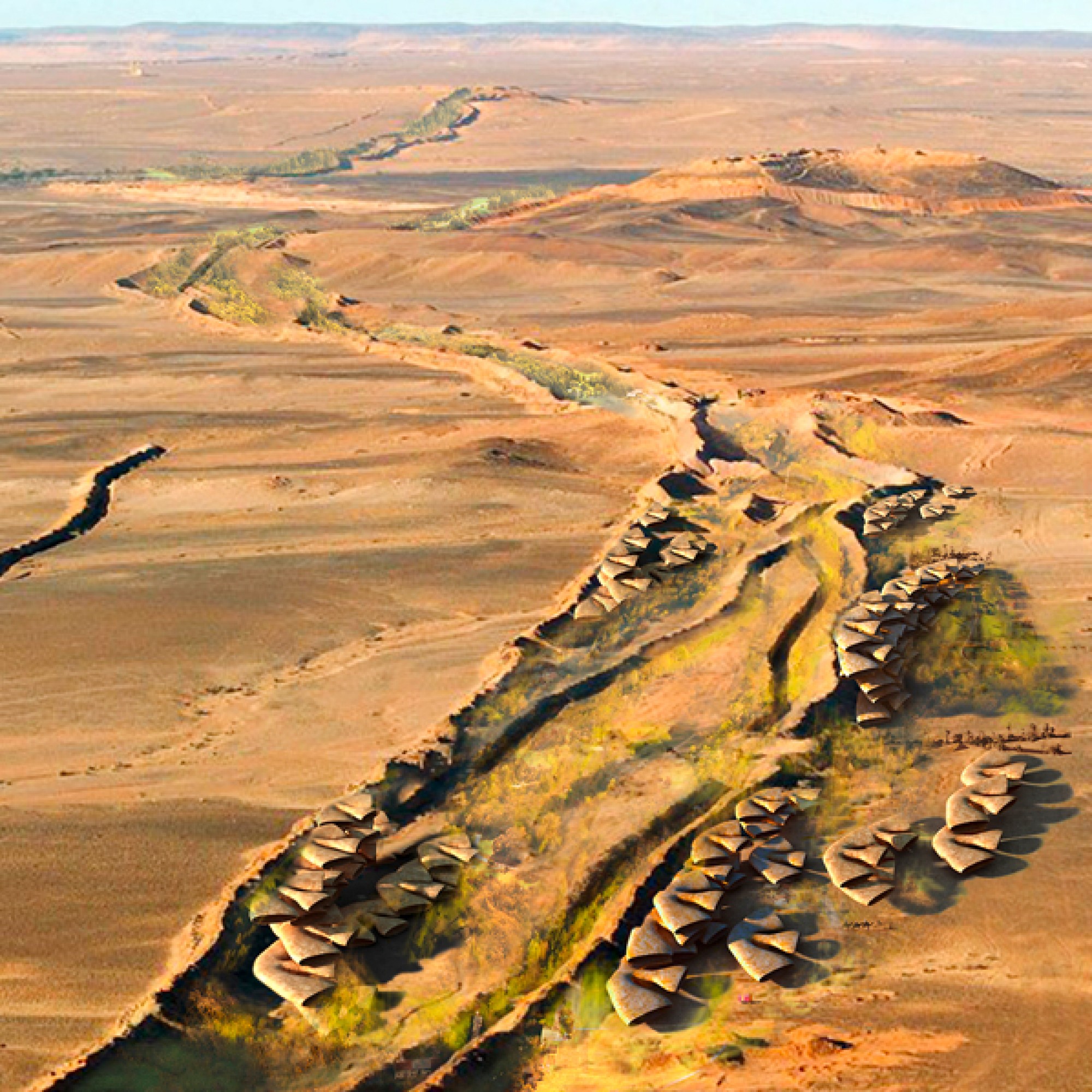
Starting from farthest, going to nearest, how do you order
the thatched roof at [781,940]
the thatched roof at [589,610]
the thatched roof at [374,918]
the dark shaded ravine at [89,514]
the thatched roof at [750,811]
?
the dark shaded ravine at [89,514]
the thatched roof at [589,610]
the thatched roof at [750,811]
the thatched roof at [374,918]
the thatched roof at [781,940]

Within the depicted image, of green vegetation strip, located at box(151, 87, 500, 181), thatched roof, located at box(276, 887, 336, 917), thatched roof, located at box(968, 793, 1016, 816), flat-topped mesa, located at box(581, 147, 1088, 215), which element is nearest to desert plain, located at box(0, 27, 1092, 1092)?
thatched roof, located at box(968, 793, 1016, 816)

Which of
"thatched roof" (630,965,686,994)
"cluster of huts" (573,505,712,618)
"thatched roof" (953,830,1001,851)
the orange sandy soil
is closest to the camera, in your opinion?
"thatched roof" (630,965,686,994)

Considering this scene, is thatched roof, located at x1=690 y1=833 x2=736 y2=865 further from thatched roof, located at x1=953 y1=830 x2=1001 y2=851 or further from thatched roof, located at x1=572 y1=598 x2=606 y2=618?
thatched roof, located at x1=572 y1=598 x2=606 y2=618

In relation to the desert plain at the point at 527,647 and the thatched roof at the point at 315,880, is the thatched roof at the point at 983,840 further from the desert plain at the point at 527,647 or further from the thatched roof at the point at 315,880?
the thatched roof at the point at 315,880

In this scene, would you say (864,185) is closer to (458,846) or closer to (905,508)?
(905,508)

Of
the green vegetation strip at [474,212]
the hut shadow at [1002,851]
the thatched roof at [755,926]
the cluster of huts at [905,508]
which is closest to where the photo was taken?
the thatched roof at [755,926]

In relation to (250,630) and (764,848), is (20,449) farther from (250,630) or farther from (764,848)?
(764,848)

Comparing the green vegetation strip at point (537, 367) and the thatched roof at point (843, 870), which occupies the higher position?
the green vegetation strip at point (537, 367)

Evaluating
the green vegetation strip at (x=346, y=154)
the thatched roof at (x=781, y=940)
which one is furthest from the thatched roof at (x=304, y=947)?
the green vegetation strip at (x=346, y=154)
